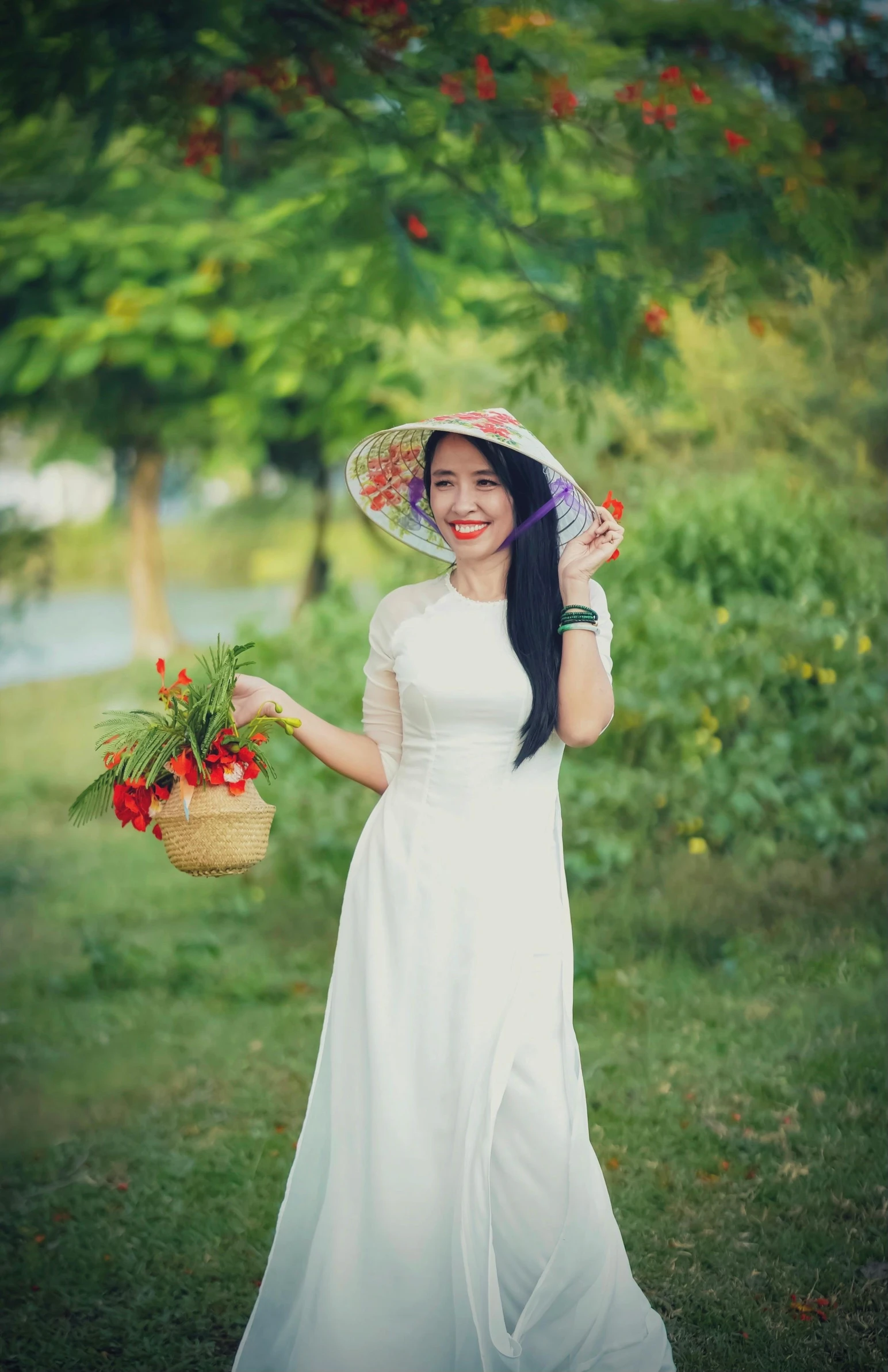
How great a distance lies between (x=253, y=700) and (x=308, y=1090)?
2321 mm

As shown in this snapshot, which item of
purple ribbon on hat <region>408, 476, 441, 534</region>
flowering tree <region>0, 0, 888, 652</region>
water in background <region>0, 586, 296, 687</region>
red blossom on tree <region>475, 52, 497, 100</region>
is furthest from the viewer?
water in background <region>0, 586, 296, 687</region>

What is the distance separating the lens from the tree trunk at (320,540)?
38.3ft

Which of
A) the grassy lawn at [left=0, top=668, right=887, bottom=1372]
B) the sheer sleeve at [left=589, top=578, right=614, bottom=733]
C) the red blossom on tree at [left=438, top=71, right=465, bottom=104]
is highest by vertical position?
the red blossom on tree at [left=438, top=71, right=465, bottom=104]

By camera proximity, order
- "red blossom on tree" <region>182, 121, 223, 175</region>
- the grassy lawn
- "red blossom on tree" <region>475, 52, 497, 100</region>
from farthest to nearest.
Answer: "red blossom on tree" <region>182, 121, 223, 175</region>, "red blossom on tree" <region>475, 52, 497, 100</region>, the grassy lawn

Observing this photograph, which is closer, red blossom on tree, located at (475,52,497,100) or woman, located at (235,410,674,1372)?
woman, located at (235,410,674,1372)

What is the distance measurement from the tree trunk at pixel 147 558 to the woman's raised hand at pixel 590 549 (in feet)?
29.2

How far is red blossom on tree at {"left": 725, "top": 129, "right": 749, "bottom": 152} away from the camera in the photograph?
16.3ft

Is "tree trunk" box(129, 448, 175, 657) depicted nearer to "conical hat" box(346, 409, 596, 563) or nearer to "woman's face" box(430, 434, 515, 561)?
"conical hat" box(346, 409, 596, 563)

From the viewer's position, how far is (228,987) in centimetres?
594

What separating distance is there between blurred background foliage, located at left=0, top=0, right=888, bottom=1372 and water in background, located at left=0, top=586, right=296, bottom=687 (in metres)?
0.20

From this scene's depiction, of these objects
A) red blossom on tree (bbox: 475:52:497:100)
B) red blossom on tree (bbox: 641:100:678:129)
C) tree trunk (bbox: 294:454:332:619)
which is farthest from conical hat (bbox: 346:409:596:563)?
tree trunk (bbox: 294:454:332:619)

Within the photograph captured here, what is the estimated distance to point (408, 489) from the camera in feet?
10.7

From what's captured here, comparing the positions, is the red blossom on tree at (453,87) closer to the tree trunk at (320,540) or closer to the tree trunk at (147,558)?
the tree trunk at (320,540)

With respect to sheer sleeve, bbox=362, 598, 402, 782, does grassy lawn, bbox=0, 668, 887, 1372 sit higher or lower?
lower
